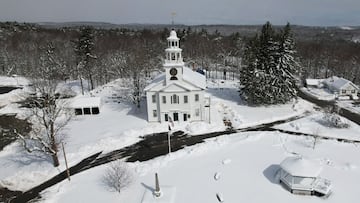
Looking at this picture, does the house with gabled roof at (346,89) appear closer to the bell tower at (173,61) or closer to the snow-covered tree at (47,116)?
the bell tower at (173,61)

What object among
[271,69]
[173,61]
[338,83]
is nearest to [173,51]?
[173,61]

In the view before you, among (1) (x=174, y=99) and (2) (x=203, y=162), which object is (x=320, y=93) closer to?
(1) (x=174, y=99)

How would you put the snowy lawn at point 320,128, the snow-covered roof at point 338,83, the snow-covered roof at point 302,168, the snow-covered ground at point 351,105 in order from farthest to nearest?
the snow-covered roof at point 338,83 < the snow-covered ground at point 351,105 < the snowy lawn at point 320,128 < the snow-covered roof at point 302,168

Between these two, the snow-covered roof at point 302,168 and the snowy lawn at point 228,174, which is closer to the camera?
the snow-covered roof at point 302,168

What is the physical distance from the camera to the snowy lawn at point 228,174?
69.3ft

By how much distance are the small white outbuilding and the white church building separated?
16.4 m

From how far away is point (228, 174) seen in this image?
23.9 meters

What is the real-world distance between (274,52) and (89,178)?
106 feet

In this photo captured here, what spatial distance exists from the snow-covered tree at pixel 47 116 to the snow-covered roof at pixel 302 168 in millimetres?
20695

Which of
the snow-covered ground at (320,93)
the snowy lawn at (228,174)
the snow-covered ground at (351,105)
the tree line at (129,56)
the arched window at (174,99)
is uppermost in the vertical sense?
the tree line at (129,56)

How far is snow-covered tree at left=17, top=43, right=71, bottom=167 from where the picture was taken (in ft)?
84.9

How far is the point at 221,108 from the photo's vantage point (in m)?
42.5

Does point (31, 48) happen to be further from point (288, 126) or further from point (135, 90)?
point (288, 126)

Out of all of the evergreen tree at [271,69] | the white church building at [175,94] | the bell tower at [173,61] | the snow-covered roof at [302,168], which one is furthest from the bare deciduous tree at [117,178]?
the evergreen tree at [271,69]
